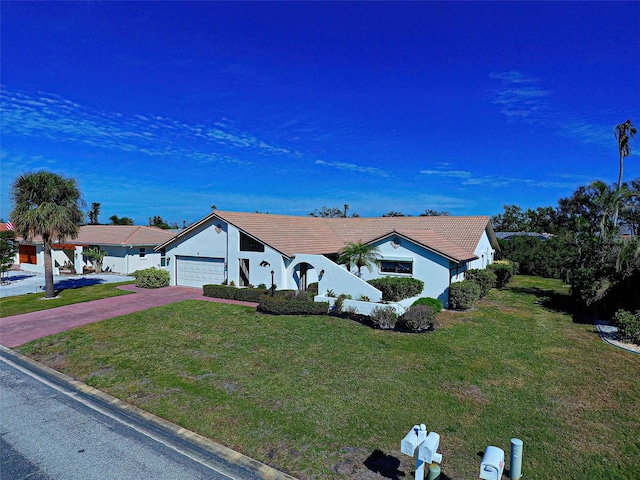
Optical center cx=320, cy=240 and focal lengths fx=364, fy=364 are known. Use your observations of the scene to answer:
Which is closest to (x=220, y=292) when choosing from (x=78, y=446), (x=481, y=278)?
(x=78, y=446)

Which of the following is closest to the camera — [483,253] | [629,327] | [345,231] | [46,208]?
[629,327]

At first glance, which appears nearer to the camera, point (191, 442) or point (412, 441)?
point (412, 441)

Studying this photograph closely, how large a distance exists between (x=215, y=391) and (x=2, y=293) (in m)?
24.1

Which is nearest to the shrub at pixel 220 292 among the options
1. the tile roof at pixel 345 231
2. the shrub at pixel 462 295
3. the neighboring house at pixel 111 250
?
the tile roof at pixel 345 231

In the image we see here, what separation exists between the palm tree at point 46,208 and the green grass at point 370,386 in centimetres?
915

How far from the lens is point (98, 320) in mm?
16766

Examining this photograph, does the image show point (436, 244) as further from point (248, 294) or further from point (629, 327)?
point (248, 294)

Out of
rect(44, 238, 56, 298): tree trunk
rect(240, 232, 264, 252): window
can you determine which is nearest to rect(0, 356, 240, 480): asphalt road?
rect(240, 232, 264, 252): window

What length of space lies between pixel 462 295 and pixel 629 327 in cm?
702

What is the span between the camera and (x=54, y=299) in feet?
71.9

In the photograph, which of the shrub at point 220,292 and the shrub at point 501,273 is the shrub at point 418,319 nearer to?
the shrub at point 220,292

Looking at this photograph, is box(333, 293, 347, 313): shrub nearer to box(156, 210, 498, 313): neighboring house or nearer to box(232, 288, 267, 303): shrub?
box(156, 210, 498, 313): neighboring house

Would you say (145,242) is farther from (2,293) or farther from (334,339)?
(334,339)

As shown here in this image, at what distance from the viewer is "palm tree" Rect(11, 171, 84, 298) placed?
21.1 m
